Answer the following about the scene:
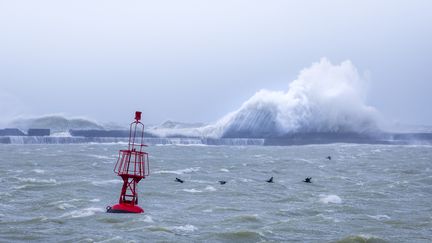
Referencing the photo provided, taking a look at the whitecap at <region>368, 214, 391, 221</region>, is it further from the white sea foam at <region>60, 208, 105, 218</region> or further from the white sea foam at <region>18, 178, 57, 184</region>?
the white sea foam at <region>18, 178, 57, 184</region>

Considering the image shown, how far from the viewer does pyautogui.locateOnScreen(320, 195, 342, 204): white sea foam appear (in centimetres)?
2852

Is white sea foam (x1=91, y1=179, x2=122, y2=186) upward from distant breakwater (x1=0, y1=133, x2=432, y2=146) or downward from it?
downward

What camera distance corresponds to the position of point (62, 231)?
20078mm

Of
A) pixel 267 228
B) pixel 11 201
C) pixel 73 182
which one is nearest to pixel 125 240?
pixel 267 228

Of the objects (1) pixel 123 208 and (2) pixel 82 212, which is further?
(2) pixel 82 212

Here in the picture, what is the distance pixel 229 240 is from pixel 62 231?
4.94 metres

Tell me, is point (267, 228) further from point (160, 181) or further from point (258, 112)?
point (258, 112)

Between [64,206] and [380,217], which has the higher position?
[380,217]

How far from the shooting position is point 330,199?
1147 inches

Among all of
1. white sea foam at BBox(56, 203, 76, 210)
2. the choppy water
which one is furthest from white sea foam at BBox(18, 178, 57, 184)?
white sea foam at BBox(56, 203, 76, 210)

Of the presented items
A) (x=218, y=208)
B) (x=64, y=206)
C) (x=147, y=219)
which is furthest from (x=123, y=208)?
(x=218, y=208)

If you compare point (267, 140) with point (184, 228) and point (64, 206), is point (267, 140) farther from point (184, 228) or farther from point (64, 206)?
point (184, 228)

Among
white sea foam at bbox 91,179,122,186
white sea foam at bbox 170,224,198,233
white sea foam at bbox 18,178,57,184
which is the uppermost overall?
white sea foam at bbox 91,179,122,186

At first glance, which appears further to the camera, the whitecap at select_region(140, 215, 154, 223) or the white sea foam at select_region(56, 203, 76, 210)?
the white sea foam at select_region(56, 203, 76, 210)
